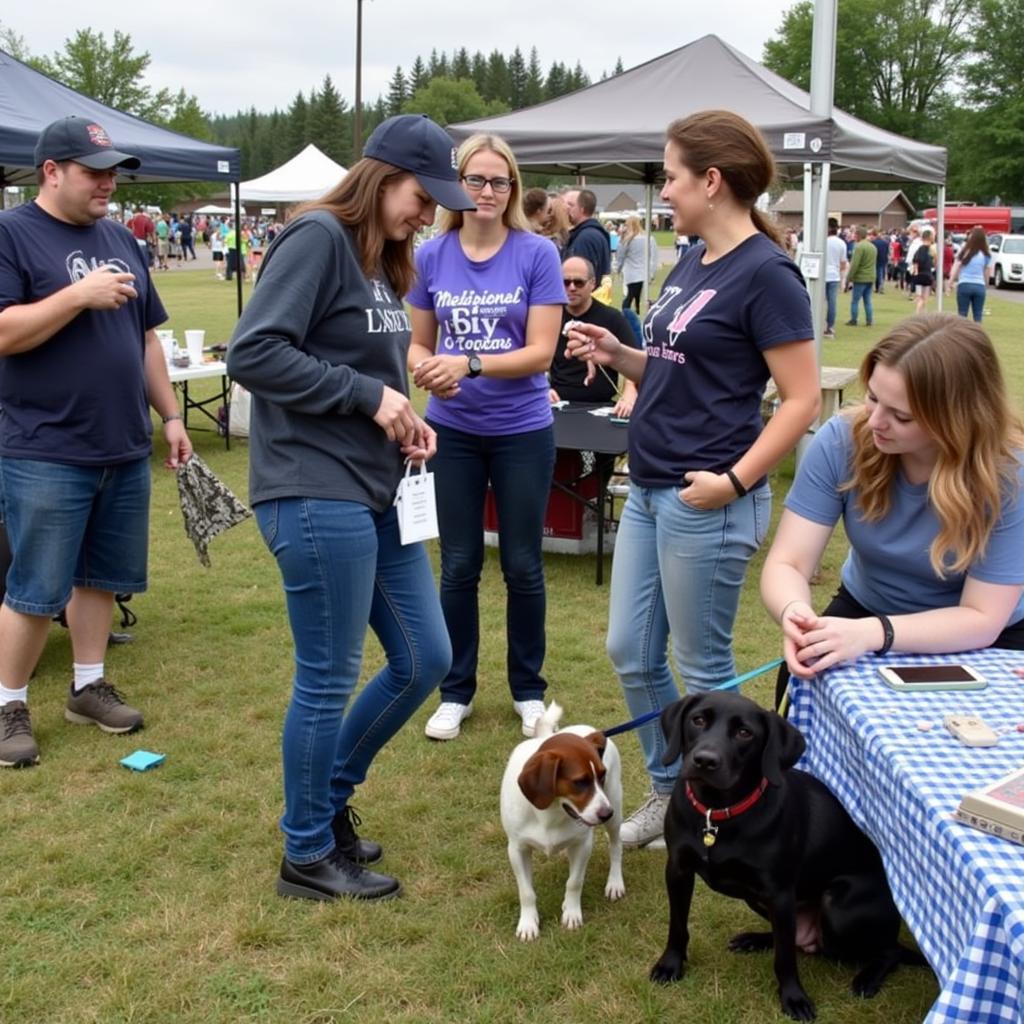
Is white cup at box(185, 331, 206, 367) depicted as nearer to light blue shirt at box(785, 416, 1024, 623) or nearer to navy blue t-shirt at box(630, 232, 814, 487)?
navy blue t-shirt at box(630, 232, 814, 487)

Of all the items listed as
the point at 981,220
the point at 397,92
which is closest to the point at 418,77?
the point at 397,92

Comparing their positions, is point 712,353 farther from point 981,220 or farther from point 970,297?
point 981,220

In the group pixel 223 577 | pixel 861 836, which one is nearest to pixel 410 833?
pixel 861 836

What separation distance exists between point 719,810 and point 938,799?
64cm

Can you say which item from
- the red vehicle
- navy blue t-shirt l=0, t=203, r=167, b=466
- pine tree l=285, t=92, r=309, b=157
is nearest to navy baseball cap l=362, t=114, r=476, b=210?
navy blue t-shirt l=0, t=203, r=167, b=466

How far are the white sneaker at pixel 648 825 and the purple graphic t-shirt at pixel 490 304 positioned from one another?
1267 mm

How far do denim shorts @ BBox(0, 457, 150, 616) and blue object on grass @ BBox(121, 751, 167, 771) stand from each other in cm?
55

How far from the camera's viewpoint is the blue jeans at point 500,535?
3617 millimetres

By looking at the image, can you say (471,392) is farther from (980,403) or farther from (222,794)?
(980,403)

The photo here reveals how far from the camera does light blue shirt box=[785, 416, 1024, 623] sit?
2186 mm

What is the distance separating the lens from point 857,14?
6494 cm

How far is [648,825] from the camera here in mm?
3119

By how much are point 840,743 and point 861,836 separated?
0.93 feet

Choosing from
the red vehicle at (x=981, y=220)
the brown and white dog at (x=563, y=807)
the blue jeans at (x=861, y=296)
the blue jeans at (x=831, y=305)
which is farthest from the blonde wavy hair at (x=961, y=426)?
the red vehicle at (x=981, y=220)
